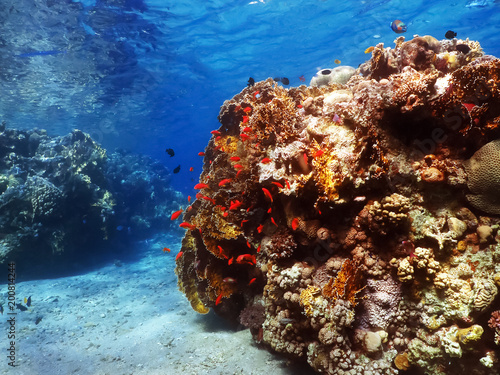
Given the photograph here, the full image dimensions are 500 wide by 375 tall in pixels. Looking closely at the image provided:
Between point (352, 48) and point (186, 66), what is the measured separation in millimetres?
18380

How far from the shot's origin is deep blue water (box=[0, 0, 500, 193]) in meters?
17.1

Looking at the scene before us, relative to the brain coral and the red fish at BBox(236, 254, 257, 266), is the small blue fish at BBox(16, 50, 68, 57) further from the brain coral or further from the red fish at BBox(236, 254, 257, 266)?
the brain coral

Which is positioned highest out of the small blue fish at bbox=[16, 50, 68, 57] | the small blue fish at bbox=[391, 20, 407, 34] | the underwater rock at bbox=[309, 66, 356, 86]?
the small blue fish at bbox=[16, 50, 68, 57]

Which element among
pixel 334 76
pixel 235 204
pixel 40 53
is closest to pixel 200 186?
A: pixel 235 204

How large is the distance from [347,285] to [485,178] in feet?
7.52

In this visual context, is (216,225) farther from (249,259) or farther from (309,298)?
(309,298)

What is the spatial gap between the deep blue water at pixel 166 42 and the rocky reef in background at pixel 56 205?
656 cm

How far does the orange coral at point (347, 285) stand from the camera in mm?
3902

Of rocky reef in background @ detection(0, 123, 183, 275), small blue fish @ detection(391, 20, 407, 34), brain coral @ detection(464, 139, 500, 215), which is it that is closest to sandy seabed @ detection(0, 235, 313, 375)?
rocky reef in background @ detection(0, 123, 183, 275)

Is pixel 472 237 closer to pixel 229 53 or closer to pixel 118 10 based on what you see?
pixel 118 10

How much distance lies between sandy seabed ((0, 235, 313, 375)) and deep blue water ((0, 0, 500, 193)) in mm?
15107

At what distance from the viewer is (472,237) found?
3713mm

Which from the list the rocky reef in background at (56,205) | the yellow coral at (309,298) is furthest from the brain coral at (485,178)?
the rocky reef in background at (56,205)

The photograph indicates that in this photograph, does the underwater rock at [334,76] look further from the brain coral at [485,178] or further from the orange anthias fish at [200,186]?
the brain coral at [485,178]
